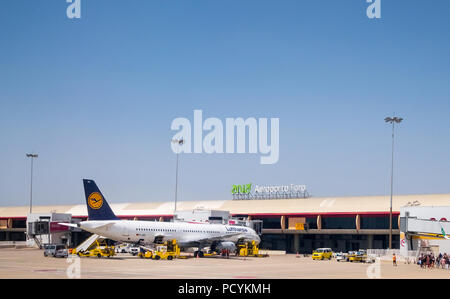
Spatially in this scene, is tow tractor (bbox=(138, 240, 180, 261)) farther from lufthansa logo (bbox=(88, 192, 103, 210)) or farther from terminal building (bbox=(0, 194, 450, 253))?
terminal building (bbox=(0, 194, 450, 253))

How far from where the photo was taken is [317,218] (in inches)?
3821

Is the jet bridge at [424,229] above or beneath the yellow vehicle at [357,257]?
above

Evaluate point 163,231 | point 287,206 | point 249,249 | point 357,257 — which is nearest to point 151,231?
point 163,231

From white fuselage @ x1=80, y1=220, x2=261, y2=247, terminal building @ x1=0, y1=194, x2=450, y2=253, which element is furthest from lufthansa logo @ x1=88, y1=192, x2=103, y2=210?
terminal building @ x1=0, y1=194, x2=450, y2=253

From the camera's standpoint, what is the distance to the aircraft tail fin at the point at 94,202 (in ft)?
211

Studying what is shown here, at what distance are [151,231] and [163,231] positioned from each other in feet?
7.42

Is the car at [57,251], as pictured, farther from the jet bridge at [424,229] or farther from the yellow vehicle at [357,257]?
the jet bridge at [424,229]

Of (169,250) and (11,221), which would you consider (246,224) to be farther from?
(11,221)

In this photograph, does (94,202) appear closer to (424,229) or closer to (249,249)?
(249,249)

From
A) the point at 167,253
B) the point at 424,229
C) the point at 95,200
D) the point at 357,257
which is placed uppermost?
the point at 95,200

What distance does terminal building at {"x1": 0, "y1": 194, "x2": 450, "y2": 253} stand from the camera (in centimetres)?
9056

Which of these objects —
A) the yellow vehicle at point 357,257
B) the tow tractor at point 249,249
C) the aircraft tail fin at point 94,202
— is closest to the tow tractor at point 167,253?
the aircraft tail fin at point 94,202

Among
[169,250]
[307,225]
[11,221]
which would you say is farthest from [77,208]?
[169,250]
